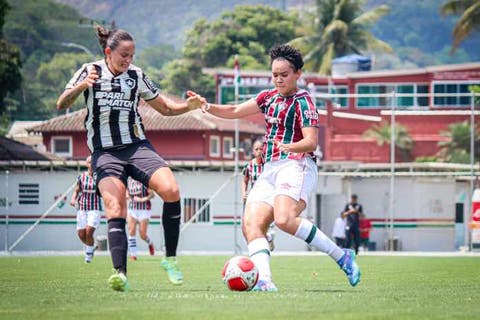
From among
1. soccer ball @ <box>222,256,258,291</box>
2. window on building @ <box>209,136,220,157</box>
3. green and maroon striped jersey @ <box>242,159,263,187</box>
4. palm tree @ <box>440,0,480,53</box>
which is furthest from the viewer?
palm tree @ <box>440,0,480,53</box>

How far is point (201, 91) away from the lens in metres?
101

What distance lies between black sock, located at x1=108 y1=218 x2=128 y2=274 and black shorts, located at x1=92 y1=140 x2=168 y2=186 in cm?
42

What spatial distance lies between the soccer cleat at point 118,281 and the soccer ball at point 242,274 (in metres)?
1.02

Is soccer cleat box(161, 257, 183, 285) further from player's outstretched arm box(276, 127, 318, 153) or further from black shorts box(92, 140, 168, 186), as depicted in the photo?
player's outstretched arm box(276, 127, 318, 153)

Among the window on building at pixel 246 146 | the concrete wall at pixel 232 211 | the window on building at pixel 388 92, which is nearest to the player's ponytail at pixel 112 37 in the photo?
the concrete wall at pixel 232 211

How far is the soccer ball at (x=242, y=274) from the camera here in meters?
11.5

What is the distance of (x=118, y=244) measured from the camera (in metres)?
11.5

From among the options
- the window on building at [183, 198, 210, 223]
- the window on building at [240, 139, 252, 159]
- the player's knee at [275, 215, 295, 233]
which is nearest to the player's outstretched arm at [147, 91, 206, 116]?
the player's knee at [275, 215, 295, 233]

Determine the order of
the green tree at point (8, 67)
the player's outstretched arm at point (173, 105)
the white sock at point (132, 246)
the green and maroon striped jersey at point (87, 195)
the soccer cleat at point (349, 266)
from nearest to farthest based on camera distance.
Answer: the soccer cleat at point (349, 266) < the player's outstretched arm at point (173, 105) < the green and maroon striped jersey at point (87, 195) < the white sock at point (132, 246) < the green tree at point (8, 67)

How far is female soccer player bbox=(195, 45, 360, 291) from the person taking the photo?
11.8 metres

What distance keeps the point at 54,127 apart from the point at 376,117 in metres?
18.5

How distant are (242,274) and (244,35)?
94804mm

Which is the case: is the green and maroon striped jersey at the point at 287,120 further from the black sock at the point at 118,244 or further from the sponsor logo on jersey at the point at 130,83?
the black sock at the point at 118,244

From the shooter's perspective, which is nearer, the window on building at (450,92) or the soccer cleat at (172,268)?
the soccer cleat at (172,268)
